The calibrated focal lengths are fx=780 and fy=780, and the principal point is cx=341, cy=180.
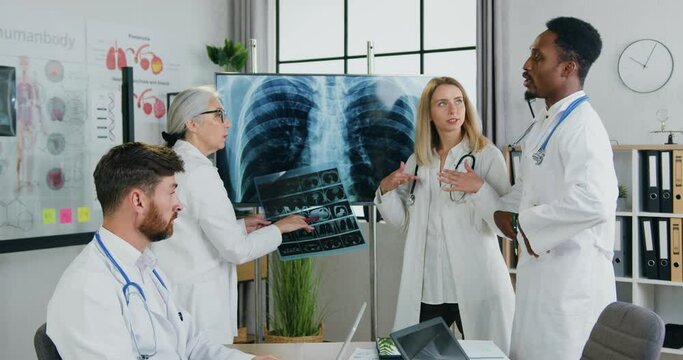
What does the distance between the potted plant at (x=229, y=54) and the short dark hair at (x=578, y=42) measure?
120 inches

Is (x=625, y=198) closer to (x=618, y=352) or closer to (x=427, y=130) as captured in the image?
(x=427, y=130)

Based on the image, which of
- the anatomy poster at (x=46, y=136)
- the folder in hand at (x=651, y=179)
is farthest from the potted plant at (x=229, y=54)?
the folder in hand at (x=651, y=179)

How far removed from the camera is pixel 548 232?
8.41 feet

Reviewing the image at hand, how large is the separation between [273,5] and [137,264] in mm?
4278

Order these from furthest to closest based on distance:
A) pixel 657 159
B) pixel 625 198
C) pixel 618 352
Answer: pixel 625 198
pixel 657 159
pixel 618 352

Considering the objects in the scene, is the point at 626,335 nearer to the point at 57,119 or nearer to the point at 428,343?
the point at 428,343

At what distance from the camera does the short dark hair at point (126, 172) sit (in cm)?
206

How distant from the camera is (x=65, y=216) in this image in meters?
4.23

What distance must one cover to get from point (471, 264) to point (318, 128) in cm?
120

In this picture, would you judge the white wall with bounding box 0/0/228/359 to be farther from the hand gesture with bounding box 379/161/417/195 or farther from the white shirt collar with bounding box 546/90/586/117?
the white shirt collar with bounding box 546/90/586/117

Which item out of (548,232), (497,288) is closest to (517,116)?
(497,288)

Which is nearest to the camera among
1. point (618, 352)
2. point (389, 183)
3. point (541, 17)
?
point (618, 352)

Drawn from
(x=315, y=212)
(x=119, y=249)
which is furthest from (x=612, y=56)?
(x=119, y=249)

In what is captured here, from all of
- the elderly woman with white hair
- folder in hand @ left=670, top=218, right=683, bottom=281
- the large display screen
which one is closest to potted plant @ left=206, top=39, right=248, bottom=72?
the large display screen
